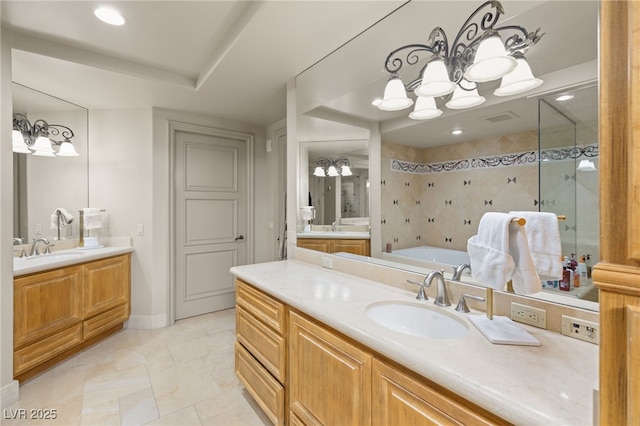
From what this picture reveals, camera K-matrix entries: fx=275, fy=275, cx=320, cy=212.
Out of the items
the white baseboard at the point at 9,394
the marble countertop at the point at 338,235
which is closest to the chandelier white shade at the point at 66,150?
the white baseboard at the point at 9,394

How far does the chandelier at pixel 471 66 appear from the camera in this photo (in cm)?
104

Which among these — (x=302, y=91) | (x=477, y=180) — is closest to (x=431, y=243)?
(x=477, y=180)

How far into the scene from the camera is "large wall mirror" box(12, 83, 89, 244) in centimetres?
237

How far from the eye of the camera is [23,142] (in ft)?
7.86

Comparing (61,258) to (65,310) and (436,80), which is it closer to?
(65,310)

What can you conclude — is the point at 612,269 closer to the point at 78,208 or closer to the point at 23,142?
the point at 23,142

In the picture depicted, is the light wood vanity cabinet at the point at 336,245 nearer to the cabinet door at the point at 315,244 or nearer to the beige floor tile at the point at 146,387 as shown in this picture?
the cabinet door at the point at 315,244

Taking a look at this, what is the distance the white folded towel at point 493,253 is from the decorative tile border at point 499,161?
375mm

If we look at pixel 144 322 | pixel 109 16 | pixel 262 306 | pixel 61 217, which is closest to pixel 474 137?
pixel 262 306

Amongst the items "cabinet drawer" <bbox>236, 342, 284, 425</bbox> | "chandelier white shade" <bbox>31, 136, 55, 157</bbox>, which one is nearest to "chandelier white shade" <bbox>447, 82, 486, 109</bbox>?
"cabinet drawer" <bbox>236, 342, 284, 425</bbox>

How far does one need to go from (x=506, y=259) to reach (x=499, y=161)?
552mm

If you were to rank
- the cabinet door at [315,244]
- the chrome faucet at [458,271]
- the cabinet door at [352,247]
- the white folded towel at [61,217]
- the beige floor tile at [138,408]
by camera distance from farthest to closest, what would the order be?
the white folded towel at [61,217], the cabinet door at [315,244], the cabinet door at [352,247], the beige floor tile at [138,408], the chrome faucet at [458,271]

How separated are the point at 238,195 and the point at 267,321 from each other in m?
2.37

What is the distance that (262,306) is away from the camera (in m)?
1.66
